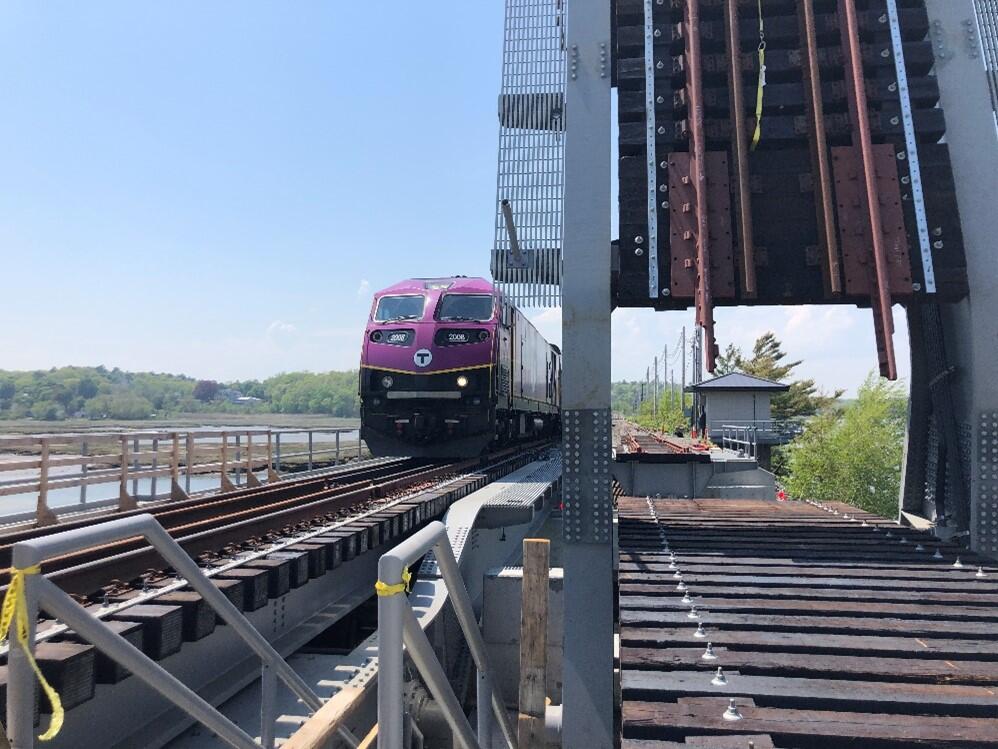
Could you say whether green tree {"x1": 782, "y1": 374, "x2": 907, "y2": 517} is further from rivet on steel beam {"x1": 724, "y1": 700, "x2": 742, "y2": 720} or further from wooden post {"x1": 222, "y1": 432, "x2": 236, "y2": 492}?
rivet on steel beam {"x1": 724, "y1": 700, "x2": 742, "y2": 720}

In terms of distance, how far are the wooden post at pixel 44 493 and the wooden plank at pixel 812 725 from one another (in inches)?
321

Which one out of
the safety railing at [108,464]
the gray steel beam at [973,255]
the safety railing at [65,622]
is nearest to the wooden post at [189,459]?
the safety railing at [108,464]

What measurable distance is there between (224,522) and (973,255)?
7803 mm

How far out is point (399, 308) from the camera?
14.9 metres

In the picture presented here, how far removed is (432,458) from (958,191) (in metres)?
12.2

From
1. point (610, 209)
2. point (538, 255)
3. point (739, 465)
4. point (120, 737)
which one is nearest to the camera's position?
point (120, 737)

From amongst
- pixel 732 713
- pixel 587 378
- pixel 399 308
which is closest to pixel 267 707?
pixel 732 713

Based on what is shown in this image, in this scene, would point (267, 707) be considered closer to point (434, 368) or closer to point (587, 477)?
point (587, 477)

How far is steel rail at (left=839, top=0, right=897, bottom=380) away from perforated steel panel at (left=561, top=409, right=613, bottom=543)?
2.52 metres

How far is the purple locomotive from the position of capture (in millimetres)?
14016

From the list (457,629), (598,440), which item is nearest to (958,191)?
(598,440)

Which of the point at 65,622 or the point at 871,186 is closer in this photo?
the point at 65,622

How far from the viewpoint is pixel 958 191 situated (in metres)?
5.77

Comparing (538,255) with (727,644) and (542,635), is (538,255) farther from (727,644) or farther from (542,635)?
(727,644)
